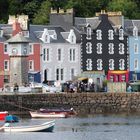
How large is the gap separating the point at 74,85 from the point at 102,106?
5.76 m

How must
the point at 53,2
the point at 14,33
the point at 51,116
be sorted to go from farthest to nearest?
the point at 53,2 → the point at 14,33 → the point at 51,116

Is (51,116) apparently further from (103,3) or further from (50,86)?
(103,3)

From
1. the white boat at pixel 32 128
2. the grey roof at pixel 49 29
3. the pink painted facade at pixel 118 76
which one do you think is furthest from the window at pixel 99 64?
the white boat at pixel 32 128

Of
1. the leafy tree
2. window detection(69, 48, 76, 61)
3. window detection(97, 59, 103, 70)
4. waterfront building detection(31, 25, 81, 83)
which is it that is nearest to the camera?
waterfront building detection(31, 25, 81, 83)

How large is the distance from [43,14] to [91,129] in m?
56.4

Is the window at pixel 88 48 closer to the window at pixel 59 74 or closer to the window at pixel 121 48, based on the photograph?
the window at pixel 121 48

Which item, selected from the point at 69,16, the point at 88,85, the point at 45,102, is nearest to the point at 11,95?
the point at 45,102

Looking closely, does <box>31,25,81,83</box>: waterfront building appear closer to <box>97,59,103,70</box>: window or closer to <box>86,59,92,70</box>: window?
<box>86,59,92,70</box>: window

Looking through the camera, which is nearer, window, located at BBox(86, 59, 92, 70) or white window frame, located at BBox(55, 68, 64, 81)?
white window frame, located at BBox(55, 68, 64, 81)

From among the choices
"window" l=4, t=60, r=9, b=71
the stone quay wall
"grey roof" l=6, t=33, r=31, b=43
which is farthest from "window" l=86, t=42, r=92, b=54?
the stone quay wall

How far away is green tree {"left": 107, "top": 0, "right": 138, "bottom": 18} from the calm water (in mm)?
47396

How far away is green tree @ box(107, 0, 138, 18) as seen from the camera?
511 feet

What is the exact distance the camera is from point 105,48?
135625 mm

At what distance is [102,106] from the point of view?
11700 cm
